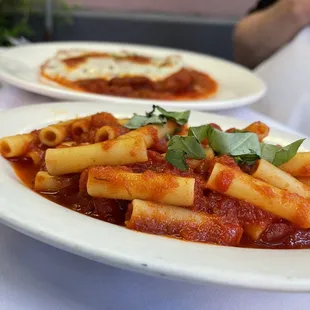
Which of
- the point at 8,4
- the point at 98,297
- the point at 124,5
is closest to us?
the point at 98,297

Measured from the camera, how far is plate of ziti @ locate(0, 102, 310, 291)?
26.4 inches

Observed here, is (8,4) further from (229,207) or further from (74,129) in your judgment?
(229,207)

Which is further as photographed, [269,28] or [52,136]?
[269,28]

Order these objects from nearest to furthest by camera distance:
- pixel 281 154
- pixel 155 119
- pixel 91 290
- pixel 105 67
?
pixel 91 290 < pixel 281 154 < pixel 155 119 < pixel 105 67

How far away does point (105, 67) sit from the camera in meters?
1.81

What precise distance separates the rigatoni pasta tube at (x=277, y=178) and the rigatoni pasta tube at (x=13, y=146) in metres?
0.42

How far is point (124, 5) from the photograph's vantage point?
334cm

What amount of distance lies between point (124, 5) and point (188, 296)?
2.79m

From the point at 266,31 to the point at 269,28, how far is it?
0.02 meters

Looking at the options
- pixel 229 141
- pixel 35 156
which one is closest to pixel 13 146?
pixel 35 156

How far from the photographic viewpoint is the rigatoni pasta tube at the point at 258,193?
0.85 metres

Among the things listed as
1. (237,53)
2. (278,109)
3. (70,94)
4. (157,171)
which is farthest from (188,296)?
(237,53)

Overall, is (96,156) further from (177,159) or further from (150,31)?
(150,31)

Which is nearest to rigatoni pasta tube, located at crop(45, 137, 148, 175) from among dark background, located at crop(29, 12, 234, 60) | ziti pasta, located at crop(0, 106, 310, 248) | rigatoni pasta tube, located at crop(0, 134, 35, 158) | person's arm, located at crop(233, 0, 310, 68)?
ziti pasta, located at crop(0, 106, 310, 248)
